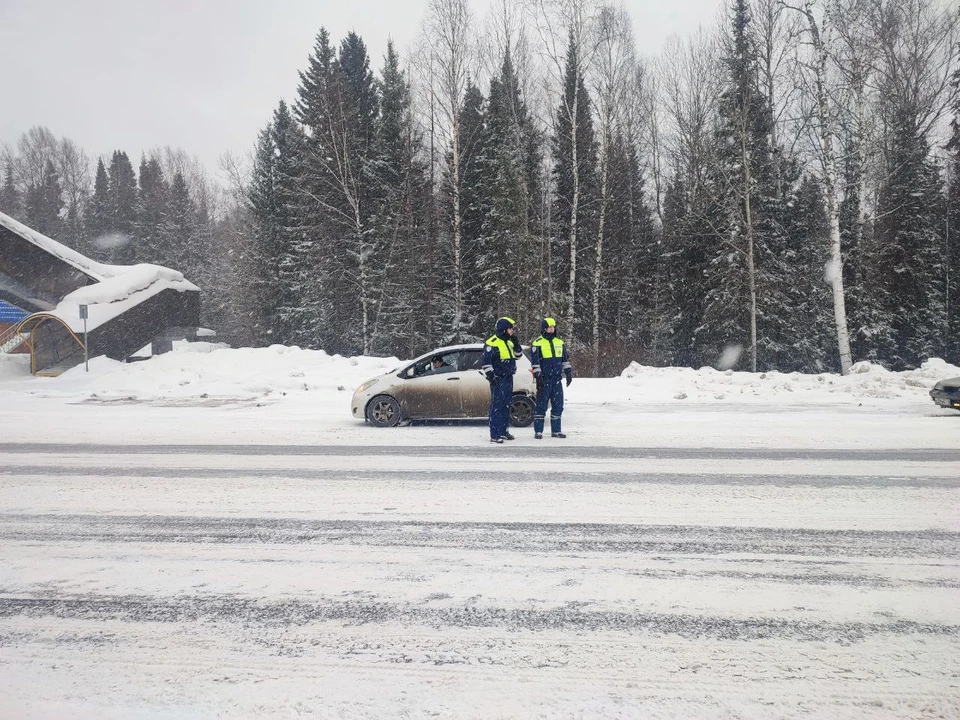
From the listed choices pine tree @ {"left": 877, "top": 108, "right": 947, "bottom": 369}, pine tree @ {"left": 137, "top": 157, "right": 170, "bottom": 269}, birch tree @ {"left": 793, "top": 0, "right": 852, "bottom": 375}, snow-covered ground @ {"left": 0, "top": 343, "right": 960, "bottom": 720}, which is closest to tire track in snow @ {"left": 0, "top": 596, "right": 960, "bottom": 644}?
snow-covered ground @ {"left": 0, "top": 343, "right": 960, "bottom": 720}

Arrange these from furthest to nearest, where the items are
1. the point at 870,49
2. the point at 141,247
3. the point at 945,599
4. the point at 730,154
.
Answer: the point at 141,247, the point at 730,154, the point at 870,49, the point at 945,599

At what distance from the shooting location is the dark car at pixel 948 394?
39.3 ft

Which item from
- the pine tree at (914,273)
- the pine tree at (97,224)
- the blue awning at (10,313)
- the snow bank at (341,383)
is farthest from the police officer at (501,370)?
the pine tree at (97,224)

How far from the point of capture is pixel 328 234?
101ft

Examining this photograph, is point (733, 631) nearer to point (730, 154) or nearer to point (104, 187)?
point (730, 154)

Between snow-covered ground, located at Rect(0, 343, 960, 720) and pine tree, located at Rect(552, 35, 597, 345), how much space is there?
19.7 meters

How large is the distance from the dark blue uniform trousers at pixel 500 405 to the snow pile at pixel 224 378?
796cm

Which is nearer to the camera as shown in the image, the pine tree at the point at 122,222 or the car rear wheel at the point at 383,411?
the car rear wheel at the point at 383,411

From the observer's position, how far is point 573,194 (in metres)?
28.4

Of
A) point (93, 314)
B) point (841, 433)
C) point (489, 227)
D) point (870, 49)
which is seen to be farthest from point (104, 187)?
point (841, 433)

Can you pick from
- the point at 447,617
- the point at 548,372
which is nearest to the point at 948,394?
the point at 548,372

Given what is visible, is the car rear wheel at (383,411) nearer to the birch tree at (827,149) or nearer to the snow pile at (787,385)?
the snow pile at (787,385)

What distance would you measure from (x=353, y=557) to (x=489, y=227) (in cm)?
2704

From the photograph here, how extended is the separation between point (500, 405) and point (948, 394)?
9118 millimetres
